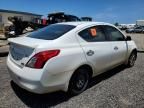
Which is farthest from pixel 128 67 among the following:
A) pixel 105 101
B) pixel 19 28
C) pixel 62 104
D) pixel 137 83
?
pixel 19 28

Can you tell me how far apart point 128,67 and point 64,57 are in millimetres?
3478

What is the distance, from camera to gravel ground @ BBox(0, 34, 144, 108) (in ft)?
12.7

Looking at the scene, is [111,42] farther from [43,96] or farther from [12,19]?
[12,19]

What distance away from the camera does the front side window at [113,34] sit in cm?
522

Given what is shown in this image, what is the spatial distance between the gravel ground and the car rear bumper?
40cm

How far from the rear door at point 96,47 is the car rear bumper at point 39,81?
2.69 ft

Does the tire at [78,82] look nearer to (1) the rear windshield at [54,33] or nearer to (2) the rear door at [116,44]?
(1) the rear windshield at [54,33]

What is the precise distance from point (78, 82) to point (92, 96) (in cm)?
43

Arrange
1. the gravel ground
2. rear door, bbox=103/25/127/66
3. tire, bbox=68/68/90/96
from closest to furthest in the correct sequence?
the gravel ground, tire, bbox=68/68/90/96, rear door, bbox=103/25/127/66

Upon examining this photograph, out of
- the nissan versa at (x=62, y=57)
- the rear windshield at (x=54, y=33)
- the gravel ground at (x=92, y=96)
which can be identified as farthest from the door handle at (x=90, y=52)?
the gravel ground at (x=92, y=96)

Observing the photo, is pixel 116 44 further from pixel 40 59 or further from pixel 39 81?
pixel 39 81

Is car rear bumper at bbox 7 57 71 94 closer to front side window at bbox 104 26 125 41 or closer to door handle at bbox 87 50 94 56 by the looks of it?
door handle at bbox 87 50 94 56

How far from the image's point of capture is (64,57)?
3707 millimetres

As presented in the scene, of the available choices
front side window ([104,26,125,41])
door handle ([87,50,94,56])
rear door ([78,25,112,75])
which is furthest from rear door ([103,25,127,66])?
door handle ([87,50,94,56])
